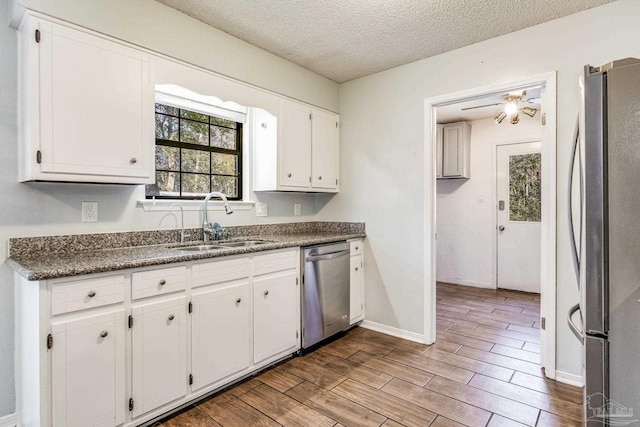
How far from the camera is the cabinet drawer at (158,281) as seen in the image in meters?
1.74

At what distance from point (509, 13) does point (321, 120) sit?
1707mm

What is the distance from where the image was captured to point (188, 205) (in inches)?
100

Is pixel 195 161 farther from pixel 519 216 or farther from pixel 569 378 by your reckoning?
pixel 519 216

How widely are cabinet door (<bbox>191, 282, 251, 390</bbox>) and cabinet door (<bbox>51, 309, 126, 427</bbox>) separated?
406mm

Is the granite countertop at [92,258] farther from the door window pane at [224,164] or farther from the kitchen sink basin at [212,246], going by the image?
the door window pane at [224,164]

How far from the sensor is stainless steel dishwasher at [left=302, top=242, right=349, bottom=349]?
2.72m

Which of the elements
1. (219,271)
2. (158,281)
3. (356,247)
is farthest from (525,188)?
(158,281)

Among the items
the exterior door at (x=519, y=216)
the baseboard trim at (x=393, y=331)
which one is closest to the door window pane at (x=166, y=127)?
the baseboard trim at (x=393, y=331)

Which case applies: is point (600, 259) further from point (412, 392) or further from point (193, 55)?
point (193, 55)

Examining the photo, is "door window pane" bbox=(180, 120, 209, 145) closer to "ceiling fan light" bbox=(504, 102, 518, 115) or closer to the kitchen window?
the kitchen window

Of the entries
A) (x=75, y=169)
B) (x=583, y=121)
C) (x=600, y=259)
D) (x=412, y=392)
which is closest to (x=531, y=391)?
(x=412, y=392)

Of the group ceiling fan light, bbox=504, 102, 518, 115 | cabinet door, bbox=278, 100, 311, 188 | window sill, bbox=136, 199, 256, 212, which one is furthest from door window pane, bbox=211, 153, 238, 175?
ceiling fan light, bbox=504, 102, 518, 115

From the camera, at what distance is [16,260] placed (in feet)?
5.73

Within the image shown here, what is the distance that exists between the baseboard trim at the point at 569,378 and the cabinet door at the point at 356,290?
1588 millimetres
